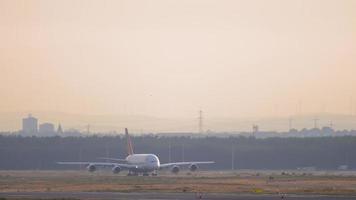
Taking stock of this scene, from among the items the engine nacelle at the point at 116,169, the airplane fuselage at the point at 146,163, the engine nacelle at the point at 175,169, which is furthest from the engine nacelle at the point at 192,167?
the airplane fuselage at the point at 146,163

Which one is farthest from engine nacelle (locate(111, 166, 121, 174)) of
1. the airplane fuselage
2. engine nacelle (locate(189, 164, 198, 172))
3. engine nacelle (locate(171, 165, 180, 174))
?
engine nacelle (locate(189, 164, 198, 172))

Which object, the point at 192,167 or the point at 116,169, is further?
the point at 192,167

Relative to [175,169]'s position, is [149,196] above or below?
below

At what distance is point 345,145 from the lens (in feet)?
635

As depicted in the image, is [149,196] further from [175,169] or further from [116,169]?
[175,169]

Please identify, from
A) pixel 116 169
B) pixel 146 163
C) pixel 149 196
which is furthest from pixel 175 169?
Result: pixel 149 196

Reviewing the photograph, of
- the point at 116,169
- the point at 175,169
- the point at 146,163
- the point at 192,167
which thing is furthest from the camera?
the point at 192,167

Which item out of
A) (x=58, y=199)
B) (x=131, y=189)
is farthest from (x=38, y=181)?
(x=58, y=199)

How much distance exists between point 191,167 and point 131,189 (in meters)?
56.8

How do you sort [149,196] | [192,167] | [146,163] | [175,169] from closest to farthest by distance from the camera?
[149,196] → [146,163] → [175,169] → [192,167]

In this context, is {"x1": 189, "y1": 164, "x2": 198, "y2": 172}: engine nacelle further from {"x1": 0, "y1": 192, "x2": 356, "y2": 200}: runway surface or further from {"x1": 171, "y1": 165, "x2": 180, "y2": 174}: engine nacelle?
{"x1": 0, "y1": 192, "x2": 356, "y2": 200}: runway surface

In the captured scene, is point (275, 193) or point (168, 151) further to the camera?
point (168, 151)

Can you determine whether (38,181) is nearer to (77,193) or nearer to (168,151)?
(77,193)

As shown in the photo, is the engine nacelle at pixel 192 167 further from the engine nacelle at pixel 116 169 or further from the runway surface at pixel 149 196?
the runway surface at pixel 149 196
